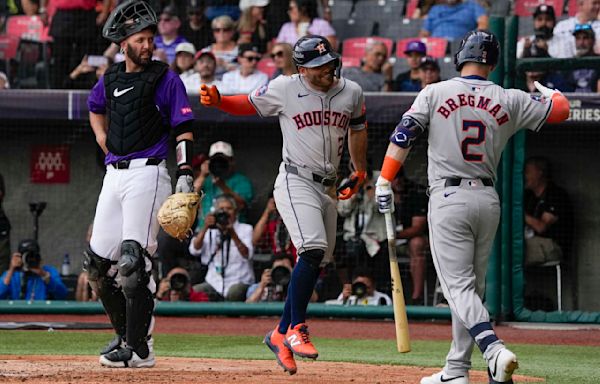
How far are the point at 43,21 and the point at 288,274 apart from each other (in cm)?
380

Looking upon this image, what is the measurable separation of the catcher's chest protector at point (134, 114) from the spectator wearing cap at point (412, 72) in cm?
483

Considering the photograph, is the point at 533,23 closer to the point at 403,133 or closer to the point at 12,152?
the point at 12,152

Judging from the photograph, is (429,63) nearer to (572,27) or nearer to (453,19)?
(453,19)

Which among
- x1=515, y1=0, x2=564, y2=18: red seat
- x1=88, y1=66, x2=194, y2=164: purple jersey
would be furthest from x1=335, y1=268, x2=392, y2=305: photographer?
x1=88, y1=66, x2=194, y2=164: purple jersey

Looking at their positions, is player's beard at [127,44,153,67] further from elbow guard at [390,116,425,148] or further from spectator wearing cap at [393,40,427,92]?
spectator wearing cap at [393,40,427,92]

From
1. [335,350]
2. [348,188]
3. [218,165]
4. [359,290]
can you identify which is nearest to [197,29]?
[218,165]

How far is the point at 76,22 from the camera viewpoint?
10992 mm

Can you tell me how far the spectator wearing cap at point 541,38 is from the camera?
33.9ft

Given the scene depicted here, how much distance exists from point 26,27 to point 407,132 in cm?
744

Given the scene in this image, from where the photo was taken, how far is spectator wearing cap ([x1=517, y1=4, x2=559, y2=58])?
10.3 m

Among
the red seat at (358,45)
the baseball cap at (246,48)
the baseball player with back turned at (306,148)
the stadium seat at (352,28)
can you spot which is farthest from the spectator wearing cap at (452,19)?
the baseball player with back turned at (306,148)

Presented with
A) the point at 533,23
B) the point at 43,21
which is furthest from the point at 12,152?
the point at 533,23

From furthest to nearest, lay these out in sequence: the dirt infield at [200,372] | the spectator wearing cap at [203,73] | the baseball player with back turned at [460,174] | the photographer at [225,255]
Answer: the spectator wearing cap at [203,73], the photographer at [225,255], the dirt infield at [200,372], the baseball player with back turned at [460,174]

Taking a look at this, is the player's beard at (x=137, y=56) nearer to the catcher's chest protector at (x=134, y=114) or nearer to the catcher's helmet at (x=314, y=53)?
the catcher's chest protector at (x=134, y=114)
